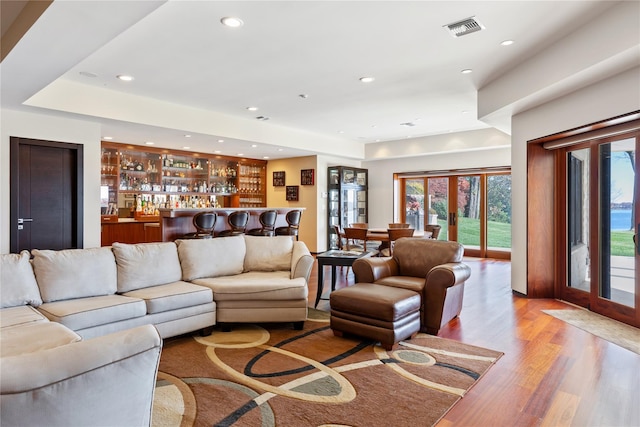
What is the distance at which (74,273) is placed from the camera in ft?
10.7

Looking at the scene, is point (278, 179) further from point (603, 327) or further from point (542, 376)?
point (542, 376)

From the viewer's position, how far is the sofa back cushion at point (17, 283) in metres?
2.91

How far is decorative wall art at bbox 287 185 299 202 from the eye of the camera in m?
9.98

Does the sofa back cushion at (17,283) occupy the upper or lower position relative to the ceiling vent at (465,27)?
lower

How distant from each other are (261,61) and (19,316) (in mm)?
3293

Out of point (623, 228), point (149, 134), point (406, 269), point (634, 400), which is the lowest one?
point (634, 400)

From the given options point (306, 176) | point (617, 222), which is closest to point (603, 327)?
point (617, 222)

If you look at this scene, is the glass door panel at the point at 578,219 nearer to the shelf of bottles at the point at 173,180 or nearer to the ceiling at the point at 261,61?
the ceiling at the point at 261,61

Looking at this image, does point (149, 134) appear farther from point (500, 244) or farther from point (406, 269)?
point (500, 244)

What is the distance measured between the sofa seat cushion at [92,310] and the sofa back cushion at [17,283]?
0.41 feet

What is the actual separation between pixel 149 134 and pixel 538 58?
19.8 ft

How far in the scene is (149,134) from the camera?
22.5ft

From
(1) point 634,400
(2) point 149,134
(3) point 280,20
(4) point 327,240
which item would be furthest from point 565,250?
(2) point 149,134

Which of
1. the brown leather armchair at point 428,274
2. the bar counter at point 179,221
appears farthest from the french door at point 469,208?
the brown leather armchair at point 428,274
